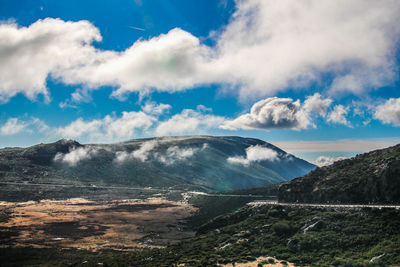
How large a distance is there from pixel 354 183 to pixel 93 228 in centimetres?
7830

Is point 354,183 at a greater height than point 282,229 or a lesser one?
greater

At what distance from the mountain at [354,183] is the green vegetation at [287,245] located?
7482 mm

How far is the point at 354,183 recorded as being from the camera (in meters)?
59.5

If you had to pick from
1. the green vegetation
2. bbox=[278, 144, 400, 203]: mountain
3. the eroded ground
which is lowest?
the eroded ground

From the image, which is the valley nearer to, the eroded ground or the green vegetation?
the green vegetation

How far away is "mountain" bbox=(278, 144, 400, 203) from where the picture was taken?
172ft

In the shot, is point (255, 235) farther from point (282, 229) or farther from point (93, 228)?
point (93, 228)

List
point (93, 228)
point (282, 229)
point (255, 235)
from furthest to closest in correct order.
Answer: point (93, 228), point (255, 235), point (282, 229)

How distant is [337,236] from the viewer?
44.2 m

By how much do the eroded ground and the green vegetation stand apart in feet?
32.7

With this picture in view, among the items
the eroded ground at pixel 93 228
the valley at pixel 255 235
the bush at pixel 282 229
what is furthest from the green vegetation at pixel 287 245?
the eroded ground at pixel 93 228

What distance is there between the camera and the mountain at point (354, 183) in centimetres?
5247

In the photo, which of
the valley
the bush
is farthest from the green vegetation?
the valley

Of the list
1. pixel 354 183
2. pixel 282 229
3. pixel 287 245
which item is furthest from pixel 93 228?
pixel 354 183
